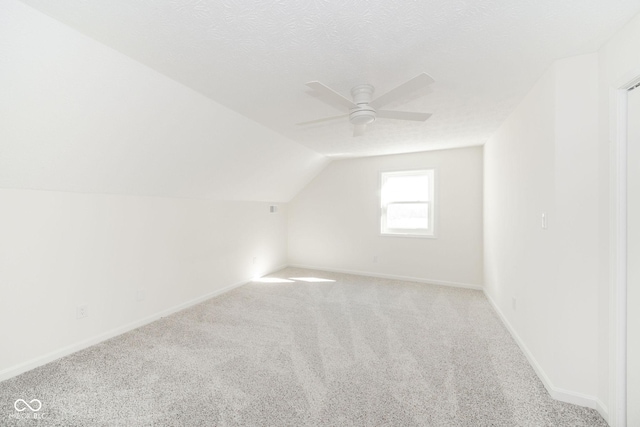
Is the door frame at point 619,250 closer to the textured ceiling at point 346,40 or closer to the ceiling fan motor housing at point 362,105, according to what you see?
the textured ceiling at point 346,40

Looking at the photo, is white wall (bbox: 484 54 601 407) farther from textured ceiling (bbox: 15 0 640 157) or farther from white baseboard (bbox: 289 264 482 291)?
white baseboard (bbox: 289 264 482 291)

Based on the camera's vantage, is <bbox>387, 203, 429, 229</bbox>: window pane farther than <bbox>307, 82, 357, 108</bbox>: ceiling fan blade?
Yes

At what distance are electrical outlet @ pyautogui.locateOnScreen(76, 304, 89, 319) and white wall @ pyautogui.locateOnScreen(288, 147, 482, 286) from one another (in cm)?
362

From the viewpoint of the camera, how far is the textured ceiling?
1.30m

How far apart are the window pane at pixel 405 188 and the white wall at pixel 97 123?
2463 mm

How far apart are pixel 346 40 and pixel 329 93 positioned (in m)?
0.32

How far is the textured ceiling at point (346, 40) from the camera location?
1.30m

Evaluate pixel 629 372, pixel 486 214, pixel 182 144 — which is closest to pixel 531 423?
pixel 629 372

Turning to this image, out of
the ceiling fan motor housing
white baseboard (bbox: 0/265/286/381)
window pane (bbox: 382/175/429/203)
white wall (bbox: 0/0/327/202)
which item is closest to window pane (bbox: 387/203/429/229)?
window pane (bbox: 382/175/429/203)

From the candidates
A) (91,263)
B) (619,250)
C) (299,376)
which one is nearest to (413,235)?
(619,250)

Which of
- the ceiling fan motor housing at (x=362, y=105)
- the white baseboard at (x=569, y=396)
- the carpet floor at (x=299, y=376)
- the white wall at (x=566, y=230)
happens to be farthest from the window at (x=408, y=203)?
the ceiling fan motor housing at (x=362, y=105)

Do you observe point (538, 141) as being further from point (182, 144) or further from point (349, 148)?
point (182, 144)

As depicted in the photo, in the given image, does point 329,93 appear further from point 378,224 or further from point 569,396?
point 378,224

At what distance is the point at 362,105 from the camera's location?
2.03 meters
